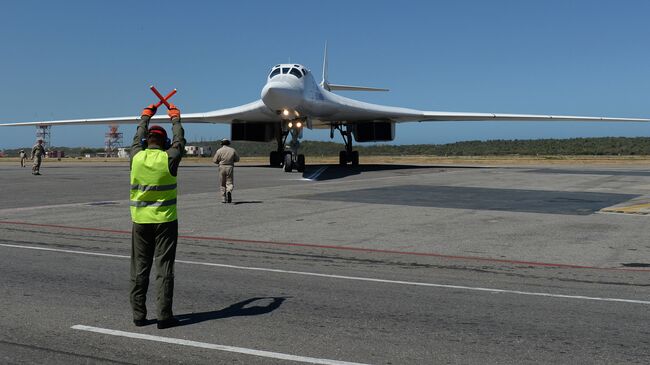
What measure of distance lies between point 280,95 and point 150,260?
21265 mm

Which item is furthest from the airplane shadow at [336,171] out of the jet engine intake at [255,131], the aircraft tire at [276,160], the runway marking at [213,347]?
the runway marking at [213,347]

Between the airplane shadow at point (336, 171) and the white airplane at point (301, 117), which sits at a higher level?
the white airplane at point (301, 117)

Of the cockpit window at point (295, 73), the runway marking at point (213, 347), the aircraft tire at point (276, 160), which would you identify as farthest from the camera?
the aircraft tire at point (276, 160)

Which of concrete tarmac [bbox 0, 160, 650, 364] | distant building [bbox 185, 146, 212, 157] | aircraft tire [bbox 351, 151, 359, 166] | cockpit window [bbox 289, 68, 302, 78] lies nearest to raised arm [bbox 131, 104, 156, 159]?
concrete tarmac [bbox 0, 160, 650, 364]

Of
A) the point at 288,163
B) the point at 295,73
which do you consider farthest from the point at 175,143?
the point at 288,163

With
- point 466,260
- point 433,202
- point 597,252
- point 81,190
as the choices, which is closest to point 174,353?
point 466,260

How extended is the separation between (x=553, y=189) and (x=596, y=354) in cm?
1870

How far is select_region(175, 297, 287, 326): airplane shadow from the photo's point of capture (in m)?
5.85

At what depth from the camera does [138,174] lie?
578 centimetres

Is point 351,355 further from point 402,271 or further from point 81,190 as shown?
point 81,190

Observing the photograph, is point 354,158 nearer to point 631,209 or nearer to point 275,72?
point 275,72

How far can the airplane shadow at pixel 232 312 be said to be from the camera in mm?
5852

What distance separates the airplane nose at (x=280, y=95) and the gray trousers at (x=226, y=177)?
10.5 m

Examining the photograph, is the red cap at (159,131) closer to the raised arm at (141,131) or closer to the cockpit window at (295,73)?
the raised arm at (141,131)
